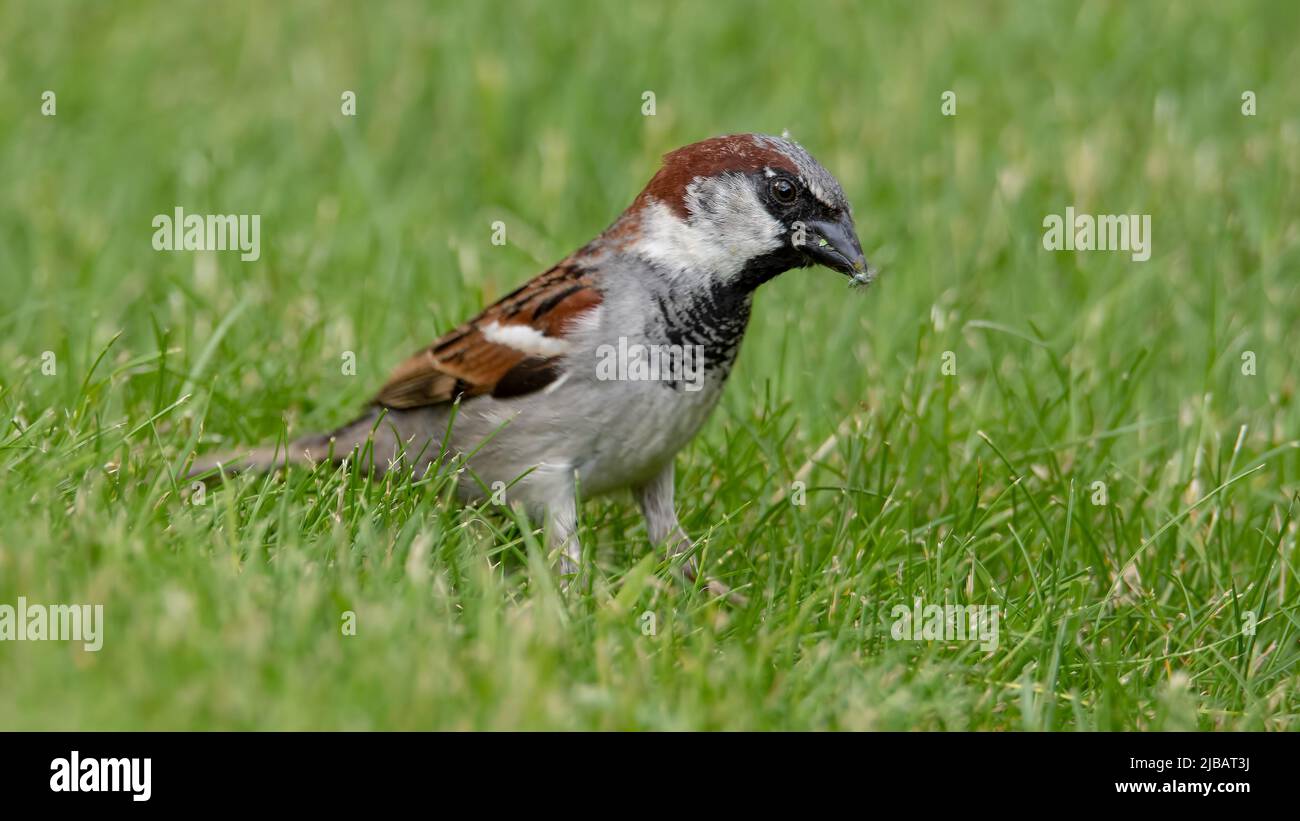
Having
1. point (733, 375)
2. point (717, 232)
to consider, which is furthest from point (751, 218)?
point (733, 375)

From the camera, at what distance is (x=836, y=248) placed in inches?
159

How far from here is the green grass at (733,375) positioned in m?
3.11

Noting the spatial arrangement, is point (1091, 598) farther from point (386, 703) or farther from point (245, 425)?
point (245, 425)

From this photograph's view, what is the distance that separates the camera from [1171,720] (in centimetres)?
337

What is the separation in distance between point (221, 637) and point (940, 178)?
4.52 metres

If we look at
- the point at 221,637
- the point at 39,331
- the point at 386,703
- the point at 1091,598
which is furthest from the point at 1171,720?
the point at 39,331

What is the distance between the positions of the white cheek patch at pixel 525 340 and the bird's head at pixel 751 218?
1.06ft

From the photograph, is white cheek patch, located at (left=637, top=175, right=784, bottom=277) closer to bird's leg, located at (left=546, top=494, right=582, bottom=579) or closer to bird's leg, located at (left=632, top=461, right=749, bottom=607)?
bird's leg, located at (left=632, top=461, right=749, bottom=607)

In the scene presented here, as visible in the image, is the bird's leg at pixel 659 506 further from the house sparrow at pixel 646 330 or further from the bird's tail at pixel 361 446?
the bird's tail at pixel 361 446

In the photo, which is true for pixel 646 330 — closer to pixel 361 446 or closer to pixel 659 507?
pixel 659 507

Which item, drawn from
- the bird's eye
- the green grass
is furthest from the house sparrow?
the green grass

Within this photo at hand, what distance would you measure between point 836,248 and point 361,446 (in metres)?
1.41

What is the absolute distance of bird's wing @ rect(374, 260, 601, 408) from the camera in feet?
13.7
